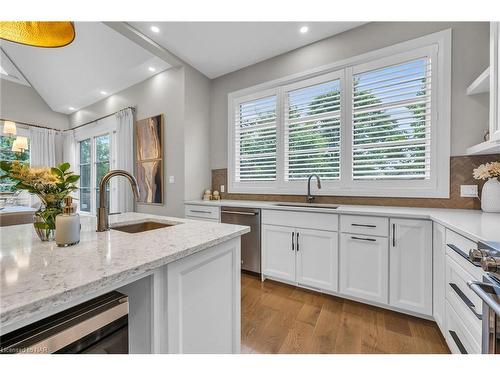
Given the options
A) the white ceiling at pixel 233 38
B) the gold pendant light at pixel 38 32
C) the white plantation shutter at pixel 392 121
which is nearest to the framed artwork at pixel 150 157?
the white ceiling at pixel 233 38

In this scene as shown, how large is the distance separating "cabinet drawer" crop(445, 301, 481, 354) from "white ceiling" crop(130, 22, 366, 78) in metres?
2.86

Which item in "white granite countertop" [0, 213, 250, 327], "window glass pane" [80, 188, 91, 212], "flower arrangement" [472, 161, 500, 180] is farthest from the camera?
"window glass pane" [80, 188, 91, 212]

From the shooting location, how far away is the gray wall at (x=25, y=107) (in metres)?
4.42

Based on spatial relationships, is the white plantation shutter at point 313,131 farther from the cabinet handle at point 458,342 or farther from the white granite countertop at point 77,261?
the white granite countertop at point 77,261

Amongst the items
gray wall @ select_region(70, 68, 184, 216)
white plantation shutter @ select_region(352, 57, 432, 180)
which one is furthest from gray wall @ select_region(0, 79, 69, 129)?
white plantation shutter @ select_region(352, 57, 432, 180)

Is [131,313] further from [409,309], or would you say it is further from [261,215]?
[409,309]

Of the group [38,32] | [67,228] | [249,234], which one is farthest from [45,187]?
[249,234]

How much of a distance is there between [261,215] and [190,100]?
6.95 feet

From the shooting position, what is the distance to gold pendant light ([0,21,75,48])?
3.37 ft

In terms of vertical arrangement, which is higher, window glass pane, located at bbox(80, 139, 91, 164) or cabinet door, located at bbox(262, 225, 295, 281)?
window glass pane, located at bbox(80, 139, 91, 164)

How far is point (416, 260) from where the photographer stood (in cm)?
170

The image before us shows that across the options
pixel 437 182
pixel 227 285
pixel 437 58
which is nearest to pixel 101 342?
pixel 227 285

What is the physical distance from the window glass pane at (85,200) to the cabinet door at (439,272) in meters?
6.14

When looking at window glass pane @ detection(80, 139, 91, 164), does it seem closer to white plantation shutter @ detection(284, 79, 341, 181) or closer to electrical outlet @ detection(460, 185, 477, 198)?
white plantation shutter @ detection(284, 79, 341, 181)
